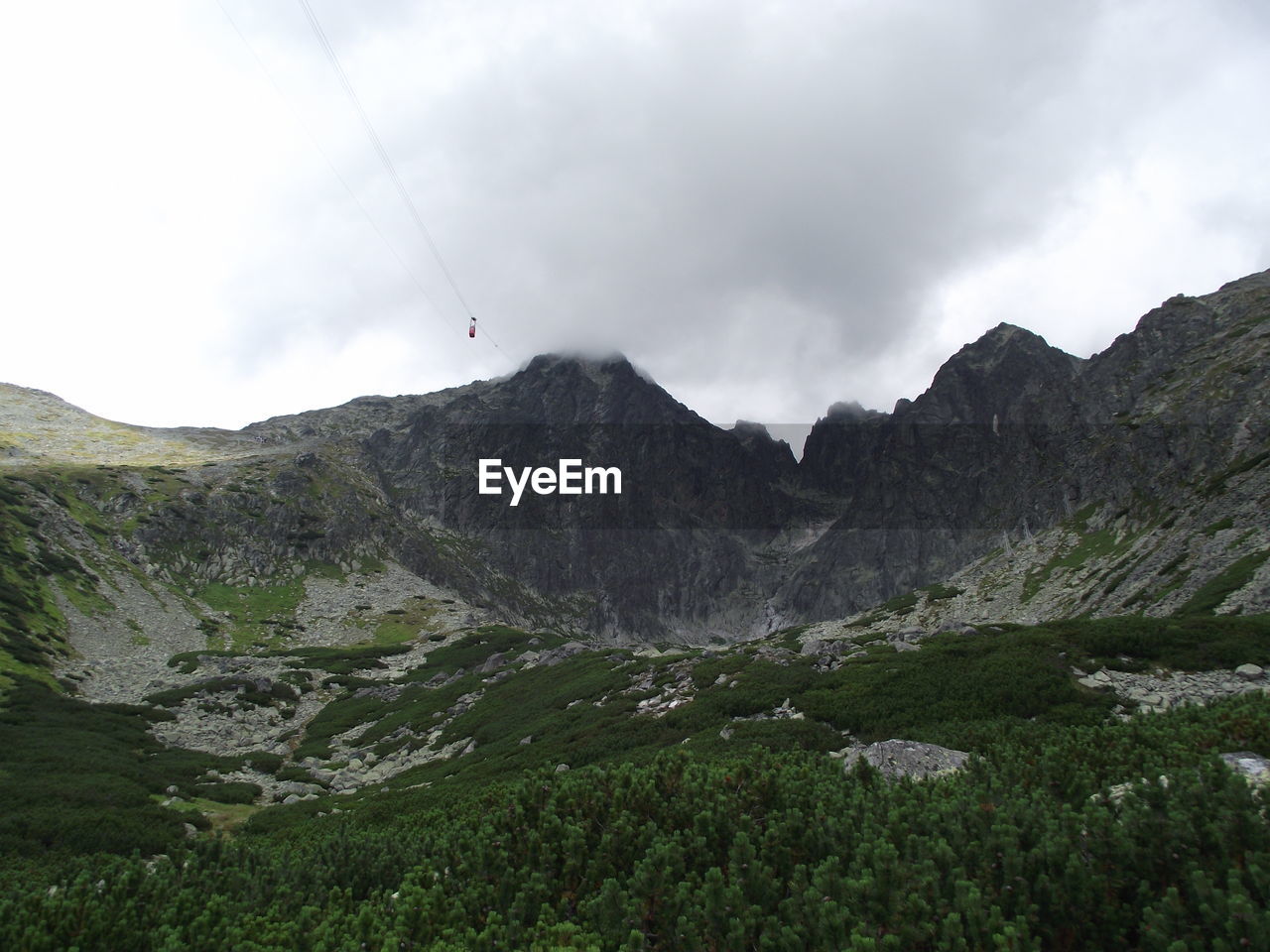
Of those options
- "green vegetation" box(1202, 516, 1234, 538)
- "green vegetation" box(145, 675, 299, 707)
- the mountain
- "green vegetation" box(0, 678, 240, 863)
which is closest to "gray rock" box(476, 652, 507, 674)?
the mountain

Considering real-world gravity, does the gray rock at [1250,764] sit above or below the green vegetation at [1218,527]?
below

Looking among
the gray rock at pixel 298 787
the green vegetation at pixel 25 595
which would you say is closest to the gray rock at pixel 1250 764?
the gray rock at pixel 298 787

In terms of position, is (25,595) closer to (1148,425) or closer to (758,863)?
(758,863)

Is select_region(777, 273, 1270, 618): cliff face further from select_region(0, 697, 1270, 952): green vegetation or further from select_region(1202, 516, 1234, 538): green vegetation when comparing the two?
select_region(0, 697, 1270, 952): green vegetation

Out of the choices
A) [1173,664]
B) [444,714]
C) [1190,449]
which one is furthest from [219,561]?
[1190,449]

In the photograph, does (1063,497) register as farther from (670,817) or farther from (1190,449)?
(670,817)

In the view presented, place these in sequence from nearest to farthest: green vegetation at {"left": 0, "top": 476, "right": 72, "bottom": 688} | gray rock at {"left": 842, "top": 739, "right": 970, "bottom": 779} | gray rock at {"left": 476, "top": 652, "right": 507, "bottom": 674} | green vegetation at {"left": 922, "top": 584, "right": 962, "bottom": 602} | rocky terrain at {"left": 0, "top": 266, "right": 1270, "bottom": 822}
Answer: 1. gray rock at {"left": 842, "top": 739, "right": 970, "bottom": 779}
2. rocky terrain at {"left": 0, "top": 266, "right": 1270, "bottom": 822}
3. green vegetation at {"left": 0, "top": 476, "right": 72, "bottom": 688}
4. gray rock at {"left": 476, "top": 652, "right": 507, "bottom": 674}
5. green vegetation at {"left": 922, "top": 584, "right": 962, "bottom": 602}

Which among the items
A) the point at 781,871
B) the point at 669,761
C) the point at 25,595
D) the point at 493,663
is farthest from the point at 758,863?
the point at 25,595

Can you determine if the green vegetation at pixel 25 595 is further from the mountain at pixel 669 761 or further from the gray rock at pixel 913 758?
the gray rock at pixel 913 758
